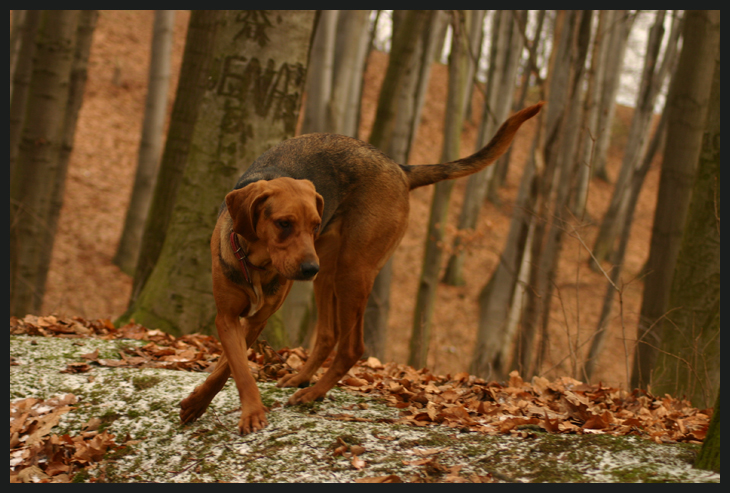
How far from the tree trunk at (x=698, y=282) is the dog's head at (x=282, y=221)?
427cm

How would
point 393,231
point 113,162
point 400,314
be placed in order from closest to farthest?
point 393,231 < point 400,314 < point 113,162

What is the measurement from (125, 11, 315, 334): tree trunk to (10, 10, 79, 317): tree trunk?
3.20m

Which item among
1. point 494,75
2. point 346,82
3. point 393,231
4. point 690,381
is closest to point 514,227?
point 346,82

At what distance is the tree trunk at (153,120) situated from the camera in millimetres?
13617

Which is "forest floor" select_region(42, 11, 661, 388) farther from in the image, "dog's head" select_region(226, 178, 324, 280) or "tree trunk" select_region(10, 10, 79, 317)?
"dog's head" select_region(226, 178, 324, 280)

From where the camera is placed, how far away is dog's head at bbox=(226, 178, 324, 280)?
132 inches

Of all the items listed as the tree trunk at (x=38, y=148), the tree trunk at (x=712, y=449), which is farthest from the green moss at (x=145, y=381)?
the tree trunk at (x=38, y=148)

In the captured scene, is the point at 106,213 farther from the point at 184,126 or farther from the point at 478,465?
the point at 478,465

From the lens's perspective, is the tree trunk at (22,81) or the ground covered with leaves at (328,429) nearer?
the ground covered with leaves at (328,429)

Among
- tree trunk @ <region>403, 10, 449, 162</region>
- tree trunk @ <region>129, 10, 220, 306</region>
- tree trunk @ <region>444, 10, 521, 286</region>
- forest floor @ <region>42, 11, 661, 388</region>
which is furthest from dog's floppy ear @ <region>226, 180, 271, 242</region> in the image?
tree trunk @ <region>444, 10, 521, 286</region>

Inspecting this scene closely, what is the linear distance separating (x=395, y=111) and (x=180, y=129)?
10.8 ft

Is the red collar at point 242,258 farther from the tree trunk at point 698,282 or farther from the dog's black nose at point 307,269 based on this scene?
the tree trunk at point 698,282

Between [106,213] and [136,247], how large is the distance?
344 centimetres

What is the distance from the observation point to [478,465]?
3207mm
